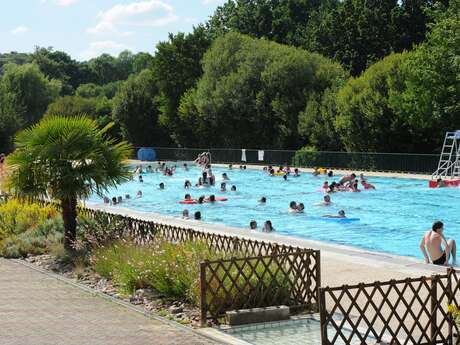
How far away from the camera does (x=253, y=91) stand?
218 ft

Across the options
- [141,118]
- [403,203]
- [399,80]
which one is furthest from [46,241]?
[141,118]

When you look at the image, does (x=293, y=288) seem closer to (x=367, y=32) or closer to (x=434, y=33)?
(x=434, y=33)

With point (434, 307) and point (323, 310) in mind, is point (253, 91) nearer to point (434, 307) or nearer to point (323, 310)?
point (434, 307)

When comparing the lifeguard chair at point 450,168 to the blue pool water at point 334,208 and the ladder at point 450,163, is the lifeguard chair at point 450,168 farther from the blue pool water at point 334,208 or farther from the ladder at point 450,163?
the blue pool water at point 334,208

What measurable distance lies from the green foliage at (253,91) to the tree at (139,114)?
29.3ft

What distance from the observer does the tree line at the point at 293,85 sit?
47.8m

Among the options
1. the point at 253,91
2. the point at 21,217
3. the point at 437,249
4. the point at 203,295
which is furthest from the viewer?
the point at 253,91

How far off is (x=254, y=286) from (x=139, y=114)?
69984 mm

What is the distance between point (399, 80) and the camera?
168ft

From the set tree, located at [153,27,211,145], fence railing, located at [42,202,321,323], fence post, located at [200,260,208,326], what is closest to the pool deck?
fence railing, located at [42,202,321,323]

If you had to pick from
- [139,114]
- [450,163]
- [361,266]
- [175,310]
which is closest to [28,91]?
[139,114]

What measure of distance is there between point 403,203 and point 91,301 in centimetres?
2523

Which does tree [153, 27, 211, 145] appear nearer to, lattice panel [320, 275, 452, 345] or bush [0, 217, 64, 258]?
bush [0, 217, 64, 258]

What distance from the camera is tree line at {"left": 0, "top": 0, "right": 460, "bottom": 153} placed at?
47812mm
